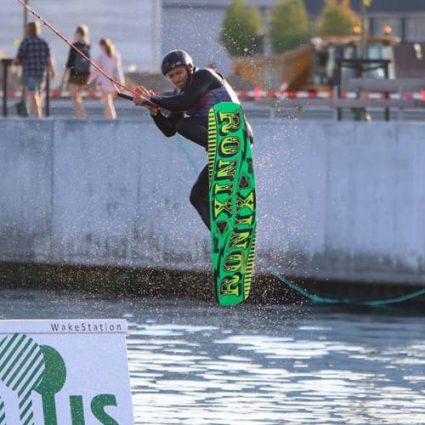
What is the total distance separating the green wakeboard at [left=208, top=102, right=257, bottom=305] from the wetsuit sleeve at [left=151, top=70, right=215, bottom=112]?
207mm

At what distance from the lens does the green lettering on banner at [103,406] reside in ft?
36.6

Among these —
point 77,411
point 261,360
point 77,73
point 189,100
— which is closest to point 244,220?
point 189,100

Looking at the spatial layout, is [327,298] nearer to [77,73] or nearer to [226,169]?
[77,73]

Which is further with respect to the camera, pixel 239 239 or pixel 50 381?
pixel 239 239

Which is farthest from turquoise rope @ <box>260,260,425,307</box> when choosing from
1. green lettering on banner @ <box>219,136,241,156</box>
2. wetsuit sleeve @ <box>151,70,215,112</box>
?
wetsuit sleeve @ <box>151,70,215,112</box>

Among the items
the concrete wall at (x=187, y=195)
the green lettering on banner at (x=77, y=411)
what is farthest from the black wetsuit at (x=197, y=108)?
the green lettering on banner at (x=77, y=411)

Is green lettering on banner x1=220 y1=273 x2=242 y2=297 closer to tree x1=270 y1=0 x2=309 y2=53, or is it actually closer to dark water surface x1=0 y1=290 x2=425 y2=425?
dark water surface x1=0 y1=290 x2=425 y2=425

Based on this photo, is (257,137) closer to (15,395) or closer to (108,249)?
(108,249)

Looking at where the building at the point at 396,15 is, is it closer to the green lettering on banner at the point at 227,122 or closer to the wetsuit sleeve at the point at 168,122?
the wetsuit sleeve at the point at 168,122

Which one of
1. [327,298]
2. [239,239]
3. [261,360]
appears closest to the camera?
[239,239]

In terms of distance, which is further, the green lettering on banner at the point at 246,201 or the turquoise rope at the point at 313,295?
the turquoise rope at the point at 313,295

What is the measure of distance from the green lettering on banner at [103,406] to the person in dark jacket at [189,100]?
510cm

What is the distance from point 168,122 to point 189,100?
410 mm

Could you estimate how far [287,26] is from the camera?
6253 cm
